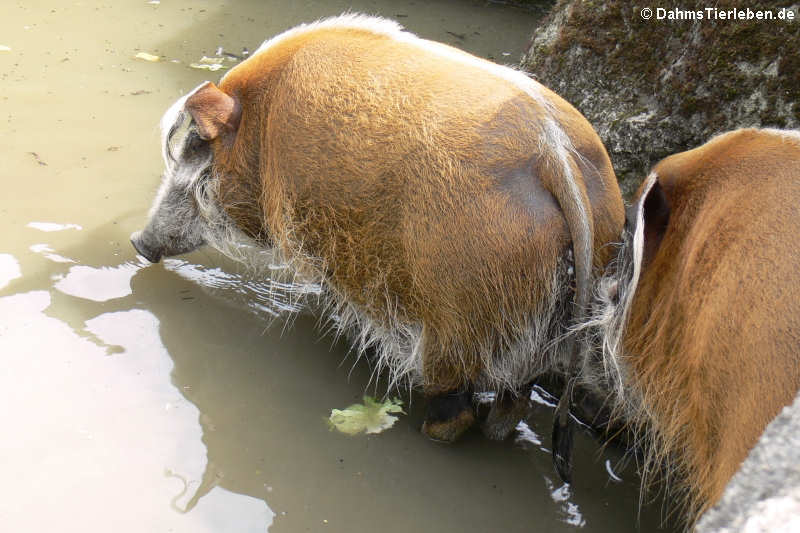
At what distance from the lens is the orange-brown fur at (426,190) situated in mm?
2207

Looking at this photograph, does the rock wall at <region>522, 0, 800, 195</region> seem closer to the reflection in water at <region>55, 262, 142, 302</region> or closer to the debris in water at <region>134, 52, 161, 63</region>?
the reflection in water at <region>55, 262, 142, 302</region>

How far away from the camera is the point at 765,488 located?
3.81 ft

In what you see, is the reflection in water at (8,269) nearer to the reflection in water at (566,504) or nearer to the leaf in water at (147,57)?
the leaf in water at (147,57)

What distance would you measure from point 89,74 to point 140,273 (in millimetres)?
1663

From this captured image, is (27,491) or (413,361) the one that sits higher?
(413,361)

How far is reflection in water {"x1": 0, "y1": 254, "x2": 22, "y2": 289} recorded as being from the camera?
2879mm

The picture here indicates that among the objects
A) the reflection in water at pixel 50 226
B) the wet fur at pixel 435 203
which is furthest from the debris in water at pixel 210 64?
the wet fur at pixel 435 203

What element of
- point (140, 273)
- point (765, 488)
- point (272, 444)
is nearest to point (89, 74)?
point (140, 273)

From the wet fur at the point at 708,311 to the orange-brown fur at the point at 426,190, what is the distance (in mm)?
204

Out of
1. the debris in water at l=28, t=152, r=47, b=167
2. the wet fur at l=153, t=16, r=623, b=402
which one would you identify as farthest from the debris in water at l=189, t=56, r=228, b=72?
the wet fur at l=153, t=16, r=623, b=402

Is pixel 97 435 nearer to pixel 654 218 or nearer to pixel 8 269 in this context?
pixel 8 269

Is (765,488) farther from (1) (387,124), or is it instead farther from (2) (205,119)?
(2) (205,119)

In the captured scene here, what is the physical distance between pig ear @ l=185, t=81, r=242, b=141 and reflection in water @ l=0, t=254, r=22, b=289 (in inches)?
34.4

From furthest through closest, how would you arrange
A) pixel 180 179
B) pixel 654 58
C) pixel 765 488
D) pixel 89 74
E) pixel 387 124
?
pixel 89 74 → pixel 654 58 → pixel 180 179 → pixel 387 124 → pixel 765 488
